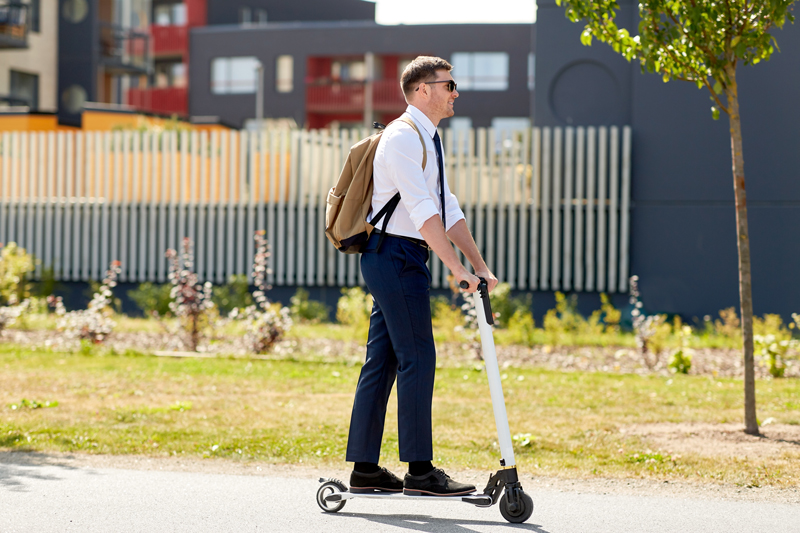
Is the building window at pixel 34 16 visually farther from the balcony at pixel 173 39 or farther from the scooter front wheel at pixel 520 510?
the scooter front wheel at pixel 520 510

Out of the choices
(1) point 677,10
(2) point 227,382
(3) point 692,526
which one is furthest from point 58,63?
(3) point 692,526

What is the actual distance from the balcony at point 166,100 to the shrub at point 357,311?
30877 millimetres

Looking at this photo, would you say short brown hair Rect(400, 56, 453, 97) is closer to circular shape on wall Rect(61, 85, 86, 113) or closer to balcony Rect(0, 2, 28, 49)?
balcony Rect(0, 2, 28, 49)

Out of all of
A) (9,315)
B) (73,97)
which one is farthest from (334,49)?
(9,315)

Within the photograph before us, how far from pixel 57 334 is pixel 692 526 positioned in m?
9.42

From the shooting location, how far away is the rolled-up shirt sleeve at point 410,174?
383 centimetres

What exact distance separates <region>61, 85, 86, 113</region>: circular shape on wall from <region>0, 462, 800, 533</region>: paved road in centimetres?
3341

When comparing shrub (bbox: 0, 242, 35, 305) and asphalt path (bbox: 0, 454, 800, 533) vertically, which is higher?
shrub (bbox: 0, 242, 35, 305)

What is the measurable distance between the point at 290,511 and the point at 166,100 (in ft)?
130

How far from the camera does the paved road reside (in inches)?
155

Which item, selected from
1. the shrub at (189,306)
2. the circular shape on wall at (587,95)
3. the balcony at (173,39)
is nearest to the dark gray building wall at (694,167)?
the circular shape on wall at (587,95)

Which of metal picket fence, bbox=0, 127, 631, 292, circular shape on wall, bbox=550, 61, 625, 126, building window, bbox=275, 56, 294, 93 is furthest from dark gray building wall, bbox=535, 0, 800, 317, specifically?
building window, bbox=275, 56, 294, 93

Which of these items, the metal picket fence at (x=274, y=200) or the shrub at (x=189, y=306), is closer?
the shrub at (x=189, y=306)

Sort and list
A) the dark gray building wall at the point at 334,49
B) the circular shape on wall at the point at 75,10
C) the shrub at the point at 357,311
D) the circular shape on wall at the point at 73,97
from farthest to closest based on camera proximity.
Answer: the dark gray building wall at the point at 334,49, the circular shape on wall at the point at 73,97, the circular shape on wall at the point at 75,10, the shrub at the point at 357,311
